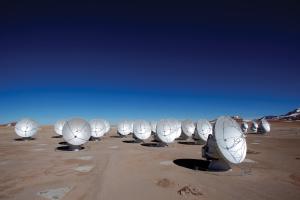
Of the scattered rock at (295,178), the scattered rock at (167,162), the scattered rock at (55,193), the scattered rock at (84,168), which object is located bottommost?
the scattered rock at (55,193)

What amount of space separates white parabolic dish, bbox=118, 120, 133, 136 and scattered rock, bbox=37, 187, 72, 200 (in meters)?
40.2

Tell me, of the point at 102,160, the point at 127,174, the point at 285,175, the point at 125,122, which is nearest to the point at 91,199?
the point at 127,174

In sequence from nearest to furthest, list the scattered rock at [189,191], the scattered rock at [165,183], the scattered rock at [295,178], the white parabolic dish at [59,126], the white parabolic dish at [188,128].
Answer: the scattered rock at [189,191] < the scattered rock at [165,183] < the scattered rock at [295,178] < the white parabolic dish at [188,128] < the white parabolic dish at [59,126]

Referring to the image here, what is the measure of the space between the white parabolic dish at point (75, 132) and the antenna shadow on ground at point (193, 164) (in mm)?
12611

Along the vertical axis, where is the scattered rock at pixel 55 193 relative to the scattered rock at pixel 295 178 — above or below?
below

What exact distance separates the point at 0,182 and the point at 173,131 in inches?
834

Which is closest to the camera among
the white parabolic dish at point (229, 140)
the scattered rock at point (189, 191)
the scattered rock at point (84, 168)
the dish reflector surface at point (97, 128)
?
the scattered rock at point (189, 191)

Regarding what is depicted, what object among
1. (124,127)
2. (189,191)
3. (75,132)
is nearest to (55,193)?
(189,191)

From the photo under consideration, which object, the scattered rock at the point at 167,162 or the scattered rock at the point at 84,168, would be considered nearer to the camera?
the scattered rock at the point at 84,168

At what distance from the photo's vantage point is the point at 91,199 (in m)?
13.3

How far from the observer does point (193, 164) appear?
73.7 ft

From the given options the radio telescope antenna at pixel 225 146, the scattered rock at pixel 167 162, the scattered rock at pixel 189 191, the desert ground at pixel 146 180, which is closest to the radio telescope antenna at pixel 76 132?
the desert ground at pixel 146 180

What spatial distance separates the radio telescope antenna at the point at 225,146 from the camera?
1838 centimetres

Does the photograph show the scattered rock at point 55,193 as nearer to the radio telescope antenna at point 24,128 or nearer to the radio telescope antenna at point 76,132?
the radio telescope antenna at point 76,132
